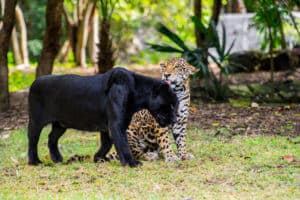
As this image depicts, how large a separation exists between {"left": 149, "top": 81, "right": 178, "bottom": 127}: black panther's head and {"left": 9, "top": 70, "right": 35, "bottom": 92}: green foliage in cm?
1096

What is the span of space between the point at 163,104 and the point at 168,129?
0.48m

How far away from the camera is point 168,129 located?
31.0 ft

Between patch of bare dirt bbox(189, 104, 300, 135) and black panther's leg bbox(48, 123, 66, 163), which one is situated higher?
black panther's leg bbox(48, 123, 66, 163)

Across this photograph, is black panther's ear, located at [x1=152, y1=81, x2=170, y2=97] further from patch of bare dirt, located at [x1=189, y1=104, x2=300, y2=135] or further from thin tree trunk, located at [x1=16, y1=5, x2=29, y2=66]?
thin tree trunk, located at [x1=16, y1=5, x2=29, y2=66]

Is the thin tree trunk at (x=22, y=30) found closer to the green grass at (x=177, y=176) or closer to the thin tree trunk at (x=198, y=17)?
the thin tree trunk at (x=198, y=17)

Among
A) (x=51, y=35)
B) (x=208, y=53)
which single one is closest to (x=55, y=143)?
(x=51, y=35)

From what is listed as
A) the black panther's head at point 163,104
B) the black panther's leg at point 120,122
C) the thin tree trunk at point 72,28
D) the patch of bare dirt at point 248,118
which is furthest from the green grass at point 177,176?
the thin tree trunk at point 72,28

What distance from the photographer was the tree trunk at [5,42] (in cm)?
1416

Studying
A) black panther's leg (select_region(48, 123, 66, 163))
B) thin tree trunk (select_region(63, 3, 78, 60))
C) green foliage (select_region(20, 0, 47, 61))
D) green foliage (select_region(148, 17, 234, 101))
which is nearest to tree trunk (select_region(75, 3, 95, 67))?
thin tree trunk (select_region(63, 3, 78, 60))

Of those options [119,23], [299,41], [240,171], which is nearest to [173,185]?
[240,171]

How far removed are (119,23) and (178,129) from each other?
21221 millimetres

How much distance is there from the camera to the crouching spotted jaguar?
9.48m

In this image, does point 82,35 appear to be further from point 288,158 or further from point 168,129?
point 288,158

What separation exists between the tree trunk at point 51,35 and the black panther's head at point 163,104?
628cm
